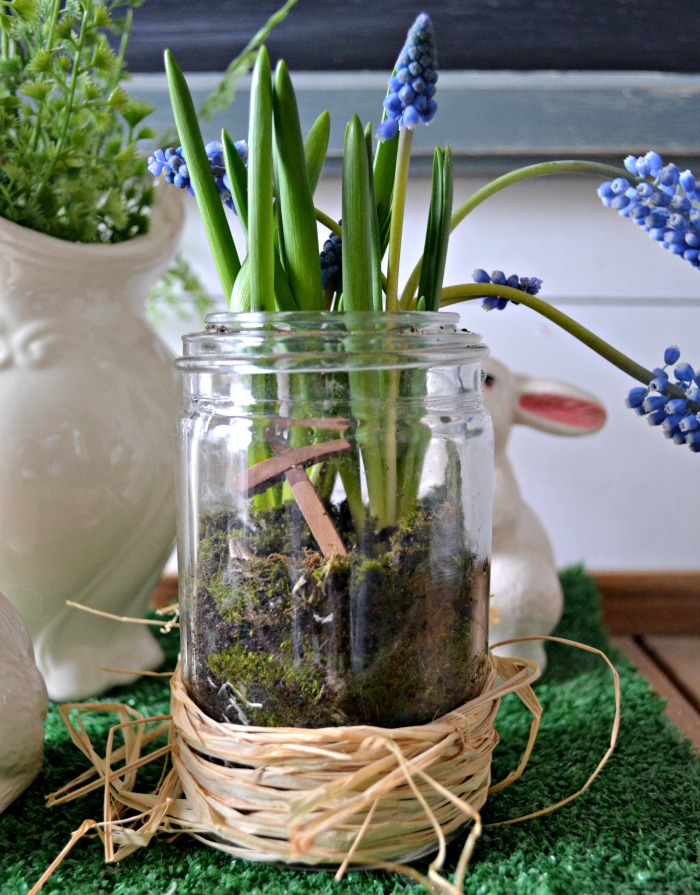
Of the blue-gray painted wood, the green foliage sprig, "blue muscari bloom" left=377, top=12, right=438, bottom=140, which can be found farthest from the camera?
the blue-gray painted wood

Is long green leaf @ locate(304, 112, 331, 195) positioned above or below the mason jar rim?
above

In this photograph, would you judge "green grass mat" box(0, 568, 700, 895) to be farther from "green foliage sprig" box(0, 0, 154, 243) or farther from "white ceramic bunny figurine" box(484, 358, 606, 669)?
"green foliage sprig" box(0, 0, 154, 243)

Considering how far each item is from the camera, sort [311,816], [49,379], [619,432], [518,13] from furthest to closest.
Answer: [619,432], [518,13], [49,379], [311,816]

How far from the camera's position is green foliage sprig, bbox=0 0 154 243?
49 cm

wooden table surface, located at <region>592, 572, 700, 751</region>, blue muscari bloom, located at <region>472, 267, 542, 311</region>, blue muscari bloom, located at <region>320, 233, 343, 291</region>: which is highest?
blue muscari bloom, located at <region>320, 233, 343, 291</region>

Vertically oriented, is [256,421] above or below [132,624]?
above

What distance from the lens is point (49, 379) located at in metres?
0.55

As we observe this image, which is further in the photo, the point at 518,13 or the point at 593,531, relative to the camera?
the point at 593,531

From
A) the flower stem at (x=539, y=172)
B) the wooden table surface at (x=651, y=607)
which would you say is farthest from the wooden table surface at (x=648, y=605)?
the flower stem at (x=539, y=172)

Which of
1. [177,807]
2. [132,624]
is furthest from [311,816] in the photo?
[132,624]

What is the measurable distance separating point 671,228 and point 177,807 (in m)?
0.36

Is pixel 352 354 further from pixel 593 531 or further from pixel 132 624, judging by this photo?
pixel 593 531

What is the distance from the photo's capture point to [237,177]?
405 millimetres

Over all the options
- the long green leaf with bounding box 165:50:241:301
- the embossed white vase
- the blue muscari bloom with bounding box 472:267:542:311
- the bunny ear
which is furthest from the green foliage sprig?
the bunny ear
